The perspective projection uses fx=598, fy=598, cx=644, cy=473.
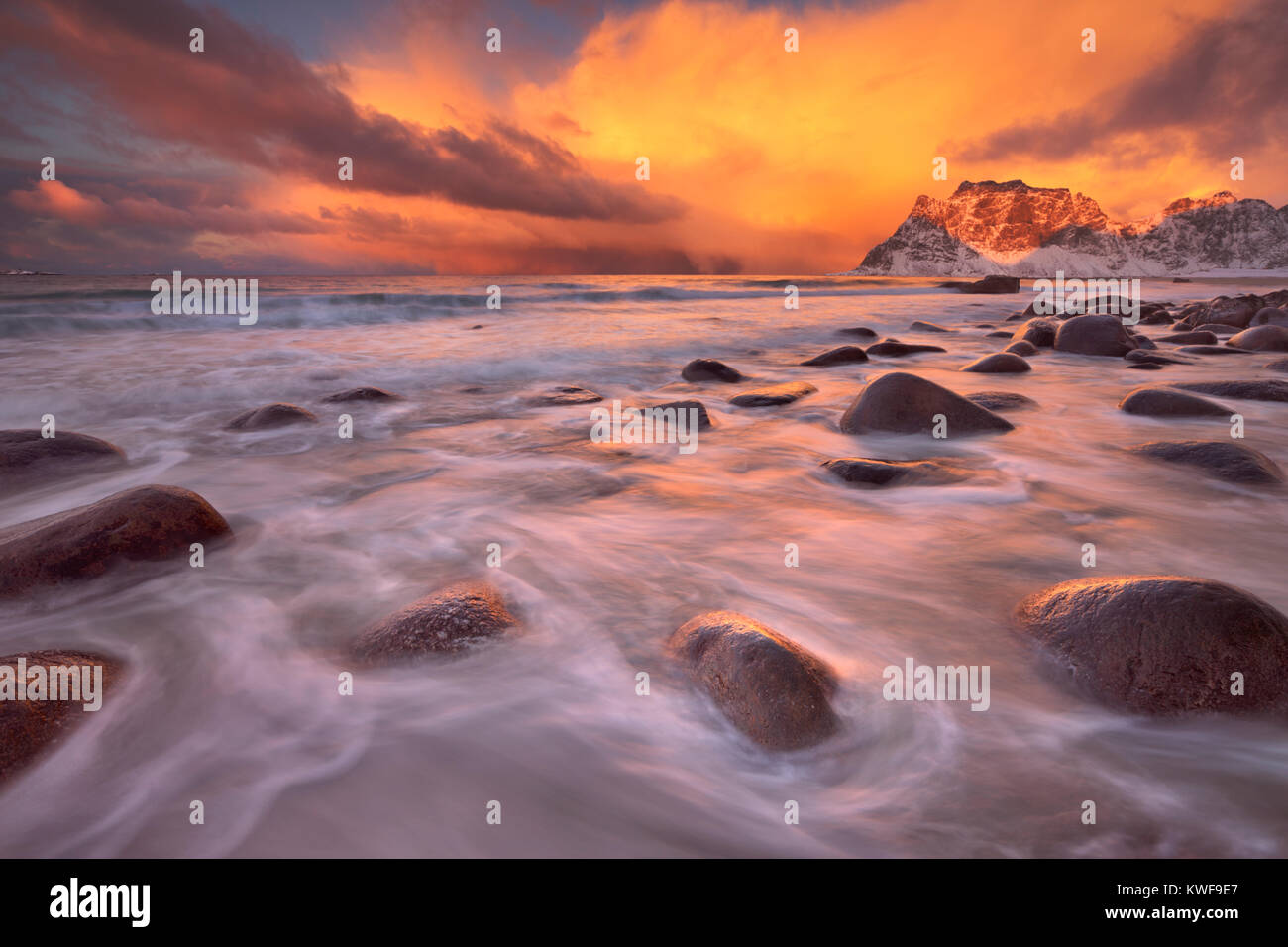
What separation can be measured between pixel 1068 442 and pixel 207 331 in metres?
14.8

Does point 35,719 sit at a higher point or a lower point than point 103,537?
lower

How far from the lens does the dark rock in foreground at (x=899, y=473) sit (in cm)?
363

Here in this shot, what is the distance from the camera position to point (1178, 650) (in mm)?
1711

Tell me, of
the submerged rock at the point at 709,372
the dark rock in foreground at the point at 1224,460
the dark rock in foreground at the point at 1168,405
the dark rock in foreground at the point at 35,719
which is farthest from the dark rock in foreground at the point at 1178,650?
the submerged rock at the point at 709,372

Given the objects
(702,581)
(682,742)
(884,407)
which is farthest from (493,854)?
(884,407)

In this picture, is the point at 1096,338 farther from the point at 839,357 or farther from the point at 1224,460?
the point at 1224,460

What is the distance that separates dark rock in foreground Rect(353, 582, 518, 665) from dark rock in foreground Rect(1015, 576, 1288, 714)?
1.92 m

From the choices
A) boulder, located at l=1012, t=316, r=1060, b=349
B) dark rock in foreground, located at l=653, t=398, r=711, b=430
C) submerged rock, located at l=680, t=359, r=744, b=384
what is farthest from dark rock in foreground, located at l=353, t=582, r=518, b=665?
boulder, located at l=1012, t=316, r=1060, b=349

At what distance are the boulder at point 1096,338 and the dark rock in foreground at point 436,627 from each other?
10.3 meters

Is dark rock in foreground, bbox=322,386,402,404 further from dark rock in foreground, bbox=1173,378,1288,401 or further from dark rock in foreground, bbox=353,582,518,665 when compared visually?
dark rock in foreground, bbox=1173,378,1288,401

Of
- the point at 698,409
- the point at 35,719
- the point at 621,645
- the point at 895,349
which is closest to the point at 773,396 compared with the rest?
the point at 698,409

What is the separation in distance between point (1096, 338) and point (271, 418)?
11.0 metres

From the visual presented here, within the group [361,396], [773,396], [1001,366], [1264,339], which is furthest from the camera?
[1264,339]

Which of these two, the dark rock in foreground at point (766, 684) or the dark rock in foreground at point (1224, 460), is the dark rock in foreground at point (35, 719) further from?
the dark rock in foreground at point (1224, 460)
